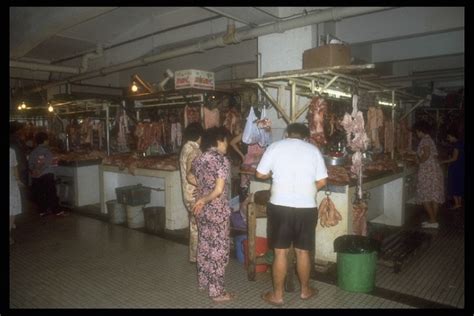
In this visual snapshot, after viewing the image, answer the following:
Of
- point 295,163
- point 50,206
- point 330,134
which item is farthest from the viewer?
point 50,206

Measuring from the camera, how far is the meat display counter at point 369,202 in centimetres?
508

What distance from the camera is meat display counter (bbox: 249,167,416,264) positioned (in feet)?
16.7

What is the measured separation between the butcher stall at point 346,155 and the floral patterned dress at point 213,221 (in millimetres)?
1540

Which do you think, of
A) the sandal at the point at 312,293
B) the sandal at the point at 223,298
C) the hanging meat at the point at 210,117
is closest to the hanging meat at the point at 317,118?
the sandal at the point at 312,293

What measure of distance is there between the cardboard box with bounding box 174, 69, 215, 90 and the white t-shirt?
4542 millimetres

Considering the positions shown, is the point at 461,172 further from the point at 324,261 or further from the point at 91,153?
the point at 91,153

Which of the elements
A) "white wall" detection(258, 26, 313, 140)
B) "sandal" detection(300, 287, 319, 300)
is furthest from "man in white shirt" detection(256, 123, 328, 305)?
"white wall" detection(258, 26, 313, 140)

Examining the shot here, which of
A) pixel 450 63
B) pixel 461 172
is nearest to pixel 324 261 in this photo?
pixel 461 172

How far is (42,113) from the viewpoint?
1319cm

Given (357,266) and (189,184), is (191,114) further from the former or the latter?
(357,266)

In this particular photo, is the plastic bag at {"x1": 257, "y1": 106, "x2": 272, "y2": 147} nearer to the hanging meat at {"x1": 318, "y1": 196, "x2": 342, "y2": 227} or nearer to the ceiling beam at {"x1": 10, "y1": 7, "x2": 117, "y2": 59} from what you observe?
the hanging meat at {"x1": 318, "y1": 196, "x2": 342, "y2": 227}

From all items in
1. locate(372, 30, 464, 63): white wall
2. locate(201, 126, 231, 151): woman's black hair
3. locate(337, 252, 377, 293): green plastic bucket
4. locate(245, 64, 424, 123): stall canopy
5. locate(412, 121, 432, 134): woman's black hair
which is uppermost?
locate(372, 30, 464, 63): white wall

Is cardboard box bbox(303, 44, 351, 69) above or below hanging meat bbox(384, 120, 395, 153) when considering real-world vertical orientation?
above

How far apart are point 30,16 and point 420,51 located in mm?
9746
